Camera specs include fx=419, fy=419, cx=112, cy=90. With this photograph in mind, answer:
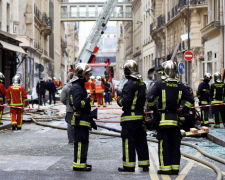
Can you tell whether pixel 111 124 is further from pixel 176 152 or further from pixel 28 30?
pixel 28 30

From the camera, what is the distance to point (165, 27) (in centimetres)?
4194

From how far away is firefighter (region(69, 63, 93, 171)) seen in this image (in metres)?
6.33

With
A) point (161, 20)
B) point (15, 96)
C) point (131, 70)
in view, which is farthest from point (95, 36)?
point (131, 70)

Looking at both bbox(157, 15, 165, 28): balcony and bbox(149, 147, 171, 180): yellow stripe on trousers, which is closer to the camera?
bbox(149, 147, 171, 180): yellow stripe on trousers

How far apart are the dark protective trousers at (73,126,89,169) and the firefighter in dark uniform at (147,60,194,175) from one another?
3.64 ft

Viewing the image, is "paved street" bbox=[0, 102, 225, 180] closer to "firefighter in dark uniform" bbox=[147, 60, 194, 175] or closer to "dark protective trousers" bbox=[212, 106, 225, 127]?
"firefighter in dark uniform" bbox=[147, 60, 194, 175]

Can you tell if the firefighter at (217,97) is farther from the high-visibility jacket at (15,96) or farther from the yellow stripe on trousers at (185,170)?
the high-visibility jacket at (15,96)

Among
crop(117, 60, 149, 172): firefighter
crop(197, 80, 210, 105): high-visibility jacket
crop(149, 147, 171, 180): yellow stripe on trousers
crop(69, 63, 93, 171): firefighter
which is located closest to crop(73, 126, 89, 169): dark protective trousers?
crop(69, 63, 93, 171): firefighter

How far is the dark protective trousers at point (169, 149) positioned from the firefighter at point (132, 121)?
0.91ft

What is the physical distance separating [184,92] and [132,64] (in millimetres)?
895

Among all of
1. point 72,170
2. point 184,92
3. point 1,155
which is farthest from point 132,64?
point 1,155

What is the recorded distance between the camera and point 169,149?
616 centimetres

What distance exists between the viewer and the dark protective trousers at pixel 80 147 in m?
6.32

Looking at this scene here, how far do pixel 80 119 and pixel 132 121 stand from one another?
810 millimetres
